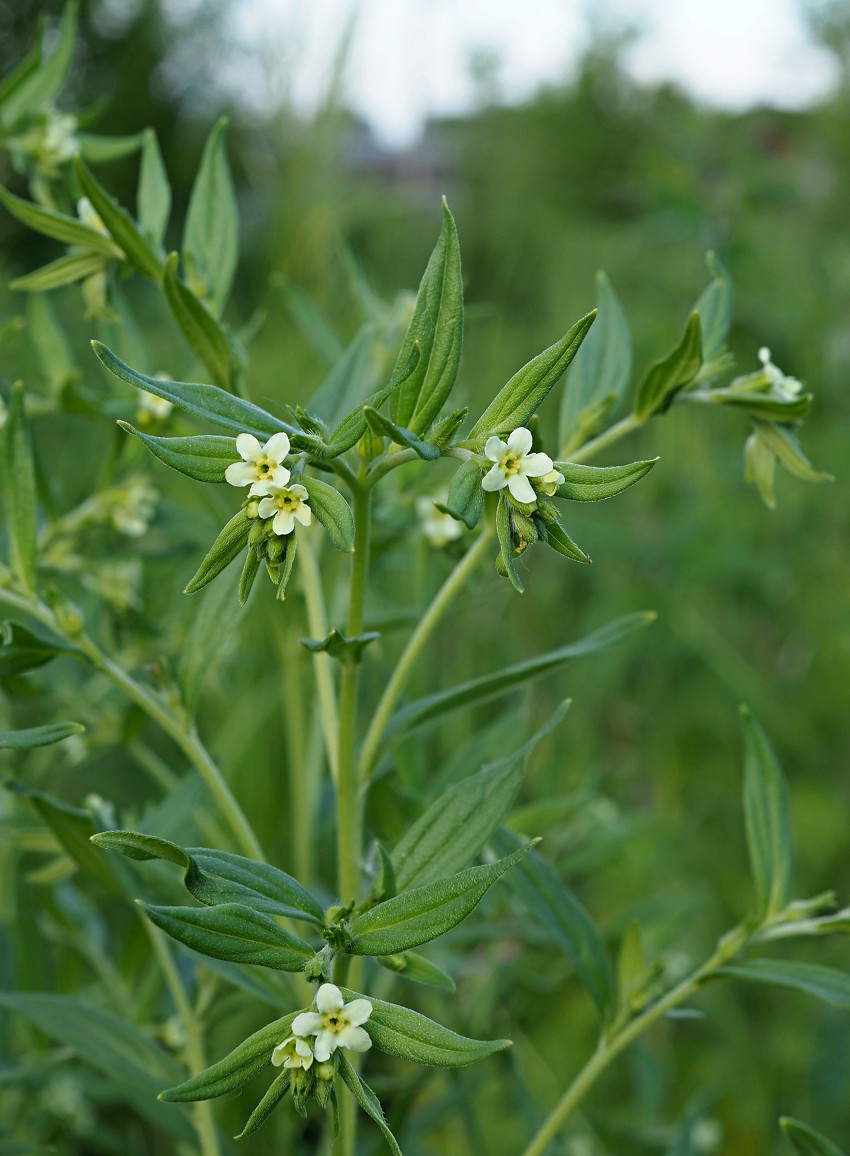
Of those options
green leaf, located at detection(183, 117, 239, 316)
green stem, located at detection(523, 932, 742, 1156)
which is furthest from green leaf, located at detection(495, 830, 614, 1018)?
green leaf, located at detection(183, 117, 239, 316)

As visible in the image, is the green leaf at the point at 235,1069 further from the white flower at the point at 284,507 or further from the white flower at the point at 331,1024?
the white flower at the point at 284,507

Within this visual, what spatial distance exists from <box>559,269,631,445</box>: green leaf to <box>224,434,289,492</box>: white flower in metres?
0.27

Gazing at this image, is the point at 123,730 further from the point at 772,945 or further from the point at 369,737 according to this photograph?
the point at 772,945

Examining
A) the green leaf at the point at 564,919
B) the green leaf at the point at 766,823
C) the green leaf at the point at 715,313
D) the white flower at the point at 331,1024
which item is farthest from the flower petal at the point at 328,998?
the green leaf at the point at 715,313

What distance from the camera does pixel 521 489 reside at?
0.45 metres

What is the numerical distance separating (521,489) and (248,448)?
0.37 ft

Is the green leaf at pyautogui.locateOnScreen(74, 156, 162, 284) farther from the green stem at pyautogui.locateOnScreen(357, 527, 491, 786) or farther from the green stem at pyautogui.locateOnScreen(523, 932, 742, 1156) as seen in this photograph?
the green stem at pyautogui.locateOnScreen(523, 932, 742, 1156)

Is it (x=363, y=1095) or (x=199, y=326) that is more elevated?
(x=199, y=326)

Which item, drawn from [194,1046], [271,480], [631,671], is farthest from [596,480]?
[631,671]

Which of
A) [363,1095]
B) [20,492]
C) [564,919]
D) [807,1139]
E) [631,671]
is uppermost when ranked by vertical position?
[20,492]

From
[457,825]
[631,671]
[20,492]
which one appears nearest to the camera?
[457,825]

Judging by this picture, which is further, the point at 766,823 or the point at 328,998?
the point at 766,823

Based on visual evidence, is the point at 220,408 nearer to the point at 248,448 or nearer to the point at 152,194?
the point at 248,448

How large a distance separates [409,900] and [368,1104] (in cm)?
8
